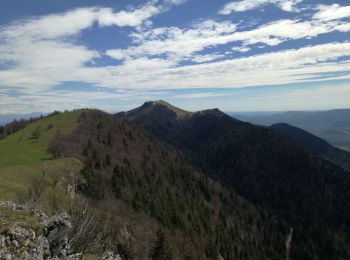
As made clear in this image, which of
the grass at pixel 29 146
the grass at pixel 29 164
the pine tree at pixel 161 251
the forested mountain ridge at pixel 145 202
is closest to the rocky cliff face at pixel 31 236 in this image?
the grass at pixel 29 164

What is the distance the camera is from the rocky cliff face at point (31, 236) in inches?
968

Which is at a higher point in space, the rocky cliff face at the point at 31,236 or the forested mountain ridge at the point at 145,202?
the rocky cliff face at the point at 31,236

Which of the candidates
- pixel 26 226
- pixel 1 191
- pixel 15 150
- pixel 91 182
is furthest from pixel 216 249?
pixel 26 226

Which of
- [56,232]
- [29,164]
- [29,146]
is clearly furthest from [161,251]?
[29,146]

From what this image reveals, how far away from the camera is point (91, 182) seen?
102 m

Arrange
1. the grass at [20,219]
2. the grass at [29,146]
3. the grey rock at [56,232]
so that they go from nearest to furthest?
the grass at [20,219] < the grey rock at [56,232] < the grass at [29,146]

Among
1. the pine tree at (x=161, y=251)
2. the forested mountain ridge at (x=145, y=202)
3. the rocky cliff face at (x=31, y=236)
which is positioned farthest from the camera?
the forested mountain ridge at (x=145, y=202)

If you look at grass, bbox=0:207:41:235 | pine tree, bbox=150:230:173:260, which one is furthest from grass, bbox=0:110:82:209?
grass, bbox=0:207:41:235

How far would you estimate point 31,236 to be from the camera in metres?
25.9

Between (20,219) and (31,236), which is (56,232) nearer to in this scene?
(31,236)

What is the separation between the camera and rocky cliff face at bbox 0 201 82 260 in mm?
24594

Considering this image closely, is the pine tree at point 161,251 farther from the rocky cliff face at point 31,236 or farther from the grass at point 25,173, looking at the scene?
the rocky cliff face at point 31,236

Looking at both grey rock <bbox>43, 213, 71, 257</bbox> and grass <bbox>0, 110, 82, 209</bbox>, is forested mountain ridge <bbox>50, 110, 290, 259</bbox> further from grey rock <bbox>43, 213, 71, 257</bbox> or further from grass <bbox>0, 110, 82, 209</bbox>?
grey rock <bbox>43, 213, 71, 257</bbox>

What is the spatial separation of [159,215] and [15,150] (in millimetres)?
54985
